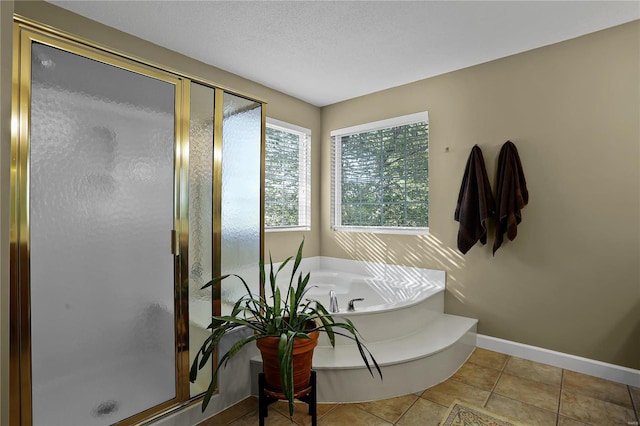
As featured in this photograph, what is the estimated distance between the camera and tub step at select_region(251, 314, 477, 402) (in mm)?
2129

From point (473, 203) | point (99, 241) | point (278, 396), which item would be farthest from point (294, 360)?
point (473, 203)

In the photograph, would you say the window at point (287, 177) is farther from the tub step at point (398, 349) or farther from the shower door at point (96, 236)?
the shower door at point (96, 236)

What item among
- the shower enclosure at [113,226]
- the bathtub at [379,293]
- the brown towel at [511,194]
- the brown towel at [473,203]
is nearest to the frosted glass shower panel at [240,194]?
the shower enclosure at [113,226]

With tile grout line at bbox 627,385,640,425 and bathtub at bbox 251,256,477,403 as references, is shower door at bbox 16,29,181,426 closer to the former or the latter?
bathtub at bbox 251,256,477,403

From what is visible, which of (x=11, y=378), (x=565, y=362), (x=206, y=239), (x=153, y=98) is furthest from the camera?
(x=565, y=362)

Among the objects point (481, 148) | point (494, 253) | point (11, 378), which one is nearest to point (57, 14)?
point (11, 378)

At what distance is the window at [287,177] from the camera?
367 cm

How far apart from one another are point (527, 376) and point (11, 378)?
2.98m

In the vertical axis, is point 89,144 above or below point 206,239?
above

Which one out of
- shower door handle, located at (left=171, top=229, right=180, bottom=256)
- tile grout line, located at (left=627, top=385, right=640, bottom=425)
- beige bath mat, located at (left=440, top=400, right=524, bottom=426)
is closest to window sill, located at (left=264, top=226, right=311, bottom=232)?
shower door handle, located at (left=171, top=229, right=180, bottom=256)

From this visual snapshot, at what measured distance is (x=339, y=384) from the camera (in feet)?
6.99

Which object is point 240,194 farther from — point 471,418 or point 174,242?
point 471,418

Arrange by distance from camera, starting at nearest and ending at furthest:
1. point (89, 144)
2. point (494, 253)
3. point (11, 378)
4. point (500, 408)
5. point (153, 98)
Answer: point (11, 378) → point (89, 144) → point (153, 98) → point (500, 408) → point (494, 253)

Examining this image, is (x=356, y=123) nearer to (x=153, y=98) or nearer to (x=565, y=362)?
(x=153, y=98)
